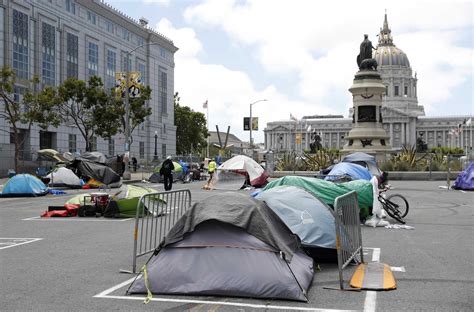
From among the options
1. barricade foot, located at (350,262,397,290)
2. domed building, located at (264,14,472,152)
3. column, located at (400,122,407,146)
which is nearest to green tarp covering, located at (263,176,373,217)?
barricade foot, located at (350,262,397,290)

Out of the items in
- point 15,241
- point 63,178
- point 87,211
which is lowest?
point 15,241

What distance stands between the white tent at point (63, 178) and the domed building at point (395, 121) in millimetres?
128042

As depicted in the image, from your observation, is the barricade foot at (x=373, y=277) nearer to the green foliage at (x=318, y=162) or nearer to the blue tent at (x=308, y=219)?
the blue tent at (x=308, y=219)

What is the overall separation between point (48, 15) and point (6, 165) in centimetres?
2365

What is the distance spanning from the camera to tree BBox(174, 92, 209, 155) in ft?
349

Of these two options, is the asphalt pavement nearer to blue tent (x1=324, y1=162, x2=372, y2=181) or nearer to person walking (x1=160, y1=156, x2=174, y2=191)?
blue tent (x1=324, y1=162, x2=372, y2=181)

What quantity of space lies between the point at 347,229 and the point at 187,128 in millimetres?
99090

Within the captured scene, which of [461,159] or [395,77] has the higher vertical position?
[395,77]

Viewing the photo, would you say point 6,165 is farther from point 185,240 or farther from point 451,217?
point 185,240

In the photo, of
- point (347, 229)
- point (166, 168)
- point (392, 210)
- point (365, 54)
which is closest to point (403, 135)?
point (365, 54)

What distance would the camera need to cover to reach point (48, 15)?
58.2 meters

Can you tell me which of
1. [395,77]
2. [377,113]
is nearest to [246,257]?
[377,113]

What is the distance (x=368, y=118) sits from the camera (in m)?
45.3

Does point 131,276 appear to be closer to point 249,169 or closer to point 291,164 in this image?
point 249,169
